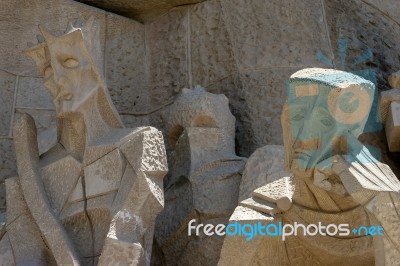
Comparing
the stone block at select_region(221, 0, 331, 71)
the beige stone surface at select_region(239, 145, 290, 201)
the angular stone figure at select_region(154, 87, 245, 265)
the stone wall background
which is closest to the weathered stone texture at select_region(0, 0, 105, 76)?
the stone wall background

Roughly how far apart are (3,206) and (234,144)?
1.05m

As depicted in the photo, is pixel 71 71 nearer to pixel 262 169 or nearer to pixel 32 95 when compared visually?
pixel 262 169

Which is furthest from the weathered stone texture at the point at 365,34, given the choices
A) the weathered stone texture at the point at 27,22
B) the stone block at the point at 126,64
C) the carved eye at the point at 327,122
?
the carved eye at the point at 327,122

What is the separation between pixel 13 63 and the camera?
4.20 m

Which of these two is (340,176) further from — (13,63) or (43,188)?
(13,63)

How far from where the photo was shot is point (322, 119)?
265 cm

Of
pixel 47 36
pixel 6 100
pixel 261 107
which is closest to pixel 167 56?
pixel 261 107

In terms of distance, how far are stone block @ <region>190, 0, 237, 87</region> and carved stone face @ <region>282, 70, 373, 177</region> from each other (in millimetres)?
1325

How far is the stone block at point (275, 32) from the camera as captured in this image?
158 inches

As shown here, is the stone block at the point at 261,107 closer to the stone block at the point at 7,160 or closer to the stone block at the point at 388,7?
the stone block at the point at 388,7

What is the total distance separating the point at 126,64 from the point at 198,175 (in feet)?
3.45

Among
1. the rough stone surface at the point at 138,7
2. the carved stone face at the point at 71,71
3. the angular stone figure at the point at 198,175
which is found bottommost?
the angular stone figure at the point at 198,175

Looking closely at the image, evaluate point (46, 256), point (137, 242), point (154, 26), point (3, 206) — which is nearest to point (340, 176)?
point (137, 242)

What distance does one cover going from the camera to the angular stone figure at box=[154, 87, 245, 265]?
3.38 meters
